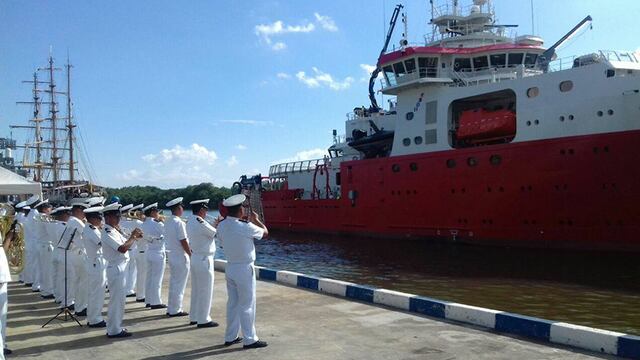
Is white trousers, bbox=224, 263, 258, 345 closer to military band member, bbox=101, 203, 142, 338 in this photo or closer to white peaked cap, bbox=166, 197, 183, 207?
military band member, bbox=101, 203, 142, 338

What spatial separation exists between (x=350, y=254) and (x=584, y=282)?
301 inches

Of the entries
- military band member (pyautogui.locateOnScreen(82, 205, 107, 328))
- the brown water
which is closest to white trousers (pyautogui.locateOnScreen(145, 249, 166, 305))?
military band member (pyautogui.locateOnScreen(82, 205, 107, 328))

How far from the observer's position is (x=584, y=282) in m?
11.0

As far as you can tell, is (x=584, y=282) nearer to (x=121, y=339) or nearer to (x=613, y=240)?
(x=613, y=240)

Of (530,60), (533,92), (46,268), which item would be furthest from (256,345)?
(530,60)

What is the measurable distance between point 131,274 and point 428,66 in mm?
14781

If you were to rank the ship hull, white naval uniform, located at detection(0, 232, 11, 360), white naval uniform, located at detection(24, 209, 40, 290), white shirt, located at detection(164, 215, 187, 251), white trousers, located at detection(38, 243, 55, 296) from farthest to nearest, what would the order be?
the ship hull < white naval uniform, located at detection(24, 209, 40, 290) < white trousers, located at detection(38, 243, 55, 296) < white shirt, located at detection(164, 215, 187, 251) < white naval uniform, located at detection(0, 232, 11, 360)

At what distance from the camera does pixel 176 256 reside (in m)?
6.84

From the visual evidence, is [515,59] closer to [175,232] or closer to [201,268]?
[175,232]

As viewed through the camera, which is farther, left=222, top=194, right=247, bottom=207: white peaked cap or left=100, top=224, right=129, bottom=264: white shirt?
left=100, top=224, right=129, bottom=264: white shirt

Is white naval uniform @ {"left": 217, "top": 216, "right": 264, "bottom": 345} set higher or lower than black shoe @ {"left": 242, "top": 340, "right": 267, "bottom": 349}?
higher

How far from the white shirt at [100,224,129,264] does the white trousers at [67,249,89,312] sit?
1.04m

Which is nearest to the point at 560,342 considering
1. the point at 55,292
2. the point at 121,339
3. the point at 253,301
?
the point at 253,301

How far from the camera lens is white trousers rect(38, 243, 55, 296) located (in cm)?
825
